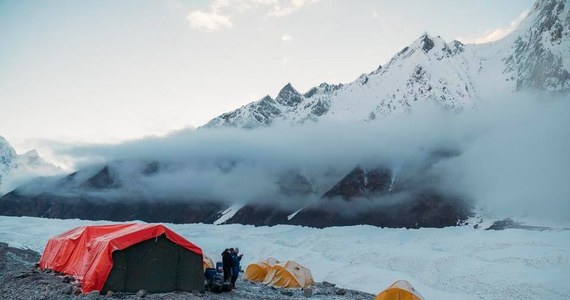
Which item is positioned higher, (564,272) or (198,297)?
(564,272)

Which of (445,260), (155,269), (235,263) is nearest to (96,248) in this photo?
(155,269)

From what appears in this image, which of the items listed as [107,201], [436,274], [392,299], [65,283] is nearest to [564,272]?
[436,274]

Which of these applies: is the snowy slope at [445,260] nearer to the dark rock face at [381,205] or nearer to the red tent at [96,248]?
the dark rock face at [381,205]

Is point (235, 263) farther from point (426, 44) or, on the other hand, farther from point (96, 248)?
point (426, 44)

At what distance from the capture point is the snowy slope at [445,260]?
3359 centimetres

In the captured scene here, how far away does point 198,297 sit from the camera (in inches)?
658

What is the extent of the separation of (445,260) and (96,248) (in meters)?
36.7

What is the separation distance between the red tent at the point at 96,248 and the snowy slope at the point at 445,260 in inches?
911

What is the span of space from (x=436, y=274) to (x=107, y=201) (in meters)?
172

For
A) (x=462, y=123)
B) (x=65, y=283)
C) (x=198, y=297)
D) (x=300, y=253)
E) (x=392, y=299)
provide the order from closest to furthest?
1. (x=198, y=297)
2. (x=65, y=283)
3. (x=392, y=299)
4. (x=300, y=253)
5. (x=462, y=123)

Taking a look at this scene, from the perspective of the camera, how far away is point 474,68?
152000 millimetres

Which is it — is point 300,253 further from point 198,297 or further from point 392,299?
point 198,297

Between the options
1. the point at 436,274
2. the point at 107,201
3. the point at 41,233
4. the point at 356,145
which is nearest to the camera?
the point at 436,274

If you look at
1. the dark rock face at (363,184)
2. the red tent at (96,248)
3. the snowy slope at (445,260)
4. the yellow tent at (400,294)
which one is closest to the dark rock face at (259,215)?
the dark rock face at (363,184)
